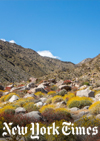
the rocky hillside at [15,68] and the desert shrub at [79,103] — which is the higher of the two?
the rocky hillside at [15,68]

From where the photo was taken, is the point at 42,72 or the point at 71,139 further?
the point at 42,72

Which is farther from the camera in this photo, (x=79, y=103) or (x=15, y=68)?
(x=15, y=68)

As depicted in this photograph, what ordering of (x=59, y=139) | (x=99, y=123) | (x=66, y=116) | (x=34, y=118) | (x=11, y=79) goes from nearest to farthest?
(x=59, y=139) → (x=99, y=123) → (x=34, y=118) → (x=66, y=116) → (x=11, y=79)

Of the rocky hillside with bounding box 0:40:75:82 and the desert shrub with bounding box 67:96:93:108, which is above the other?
the rocky hillside with bounding box 0:40:75:82

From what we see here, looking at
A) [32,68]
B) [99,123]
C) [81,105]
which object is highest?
[32,68]

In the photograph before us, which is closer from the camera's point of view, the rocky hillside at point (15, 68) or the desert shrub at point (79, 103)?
the desert shrub at point (79, 103)

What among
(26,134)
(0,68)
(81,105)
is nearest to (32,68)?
(0,68)

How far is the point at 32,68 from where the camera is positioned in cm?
8375

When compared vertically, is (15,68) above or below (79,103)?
above

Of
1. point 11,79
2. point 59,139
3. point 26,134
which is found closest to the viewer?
point 59,139

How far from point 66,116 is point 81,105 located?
318 centimetres

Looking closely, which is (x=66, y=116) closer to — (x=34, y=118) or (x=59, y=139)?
(x=34, y=118)

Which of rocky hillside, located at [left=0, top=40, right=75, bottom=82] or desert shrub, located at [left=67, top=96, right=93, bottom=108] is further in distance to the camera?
rocky hillside, located at [left=0, top=40, right=75, bottom=82]

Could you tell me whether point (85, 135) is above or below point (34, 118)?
below
